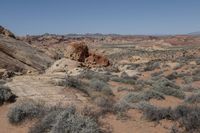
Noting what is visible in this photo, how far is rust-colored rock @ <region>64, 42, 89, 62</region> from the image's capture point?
26.5 m

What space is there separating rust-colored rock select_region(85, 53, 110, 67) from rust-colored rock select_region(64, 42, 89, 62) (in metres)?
0.47

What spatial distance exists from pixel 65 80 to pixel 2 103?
314 centimetres

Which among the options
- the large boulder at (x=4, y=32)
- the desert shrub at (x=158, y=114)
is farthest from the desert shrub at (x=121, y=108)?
the large boulder at (x=4, y=32)

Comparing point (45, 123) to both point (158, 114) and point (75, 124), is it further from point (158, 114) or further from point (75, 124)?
point (158, 114)

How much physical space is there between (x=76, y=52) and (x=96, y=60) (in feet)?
6.95

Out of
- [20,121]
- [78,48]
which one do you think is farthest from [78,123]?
[78,48]

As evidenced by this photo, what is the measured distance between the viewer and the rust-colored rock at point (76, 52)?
26.5 metres

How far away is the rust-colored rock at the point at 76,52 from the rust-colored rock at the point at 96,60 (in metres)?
0.47

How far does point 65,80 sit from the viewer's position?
13.5 meters

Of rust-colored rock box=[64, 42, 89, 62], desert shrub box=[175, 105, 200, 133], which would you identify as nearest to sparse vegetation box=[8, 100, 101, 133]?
desert shrub box=[175, 105, 200, 133]

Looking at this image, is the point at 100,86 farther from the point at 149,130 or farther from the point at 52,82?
the point at 149,130

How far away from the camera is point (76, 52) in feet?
87.7

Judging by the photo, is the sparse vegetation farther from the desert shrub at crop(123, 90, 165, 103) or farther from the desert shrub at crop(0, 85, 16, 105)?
the desert shrub at crop(123, 90, 165, 103)

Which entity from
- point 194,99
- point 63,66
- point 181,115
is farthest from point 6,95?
point 63,66
